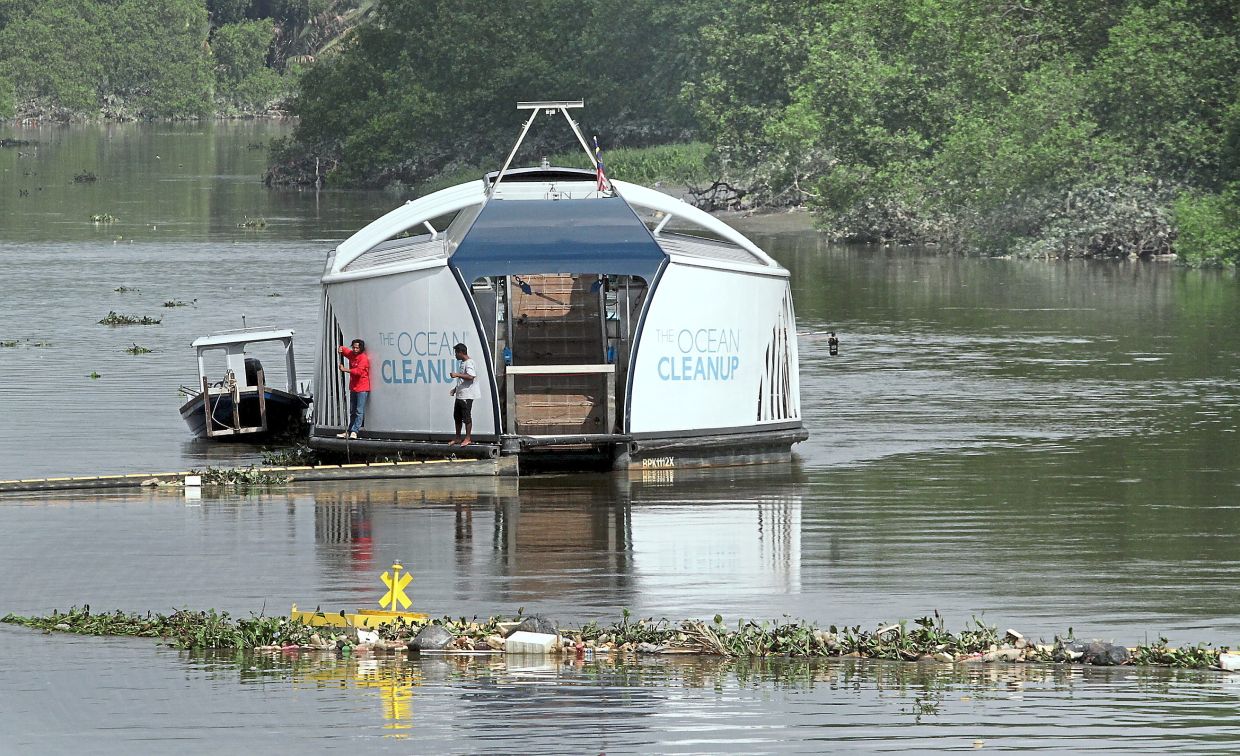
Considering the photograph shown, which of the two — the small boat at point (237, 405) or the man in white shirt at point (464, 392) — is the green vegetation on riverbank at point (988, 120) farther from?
the man in white shirt at point (464, 392)

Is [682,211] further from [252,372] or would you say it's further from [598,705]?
[598,705]

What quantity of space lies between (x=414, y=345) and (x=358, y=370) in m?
A: 0.82

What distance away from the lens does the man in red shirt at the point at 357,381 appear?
1022 inches

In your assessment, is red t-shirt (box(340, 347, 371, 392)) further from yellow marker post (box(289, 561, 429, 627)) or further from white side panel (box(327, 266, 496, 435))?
yellow marker post (box(289, 561, 429, 627))

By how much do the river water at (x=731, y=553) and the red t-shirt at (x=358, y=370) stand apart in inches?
60.1

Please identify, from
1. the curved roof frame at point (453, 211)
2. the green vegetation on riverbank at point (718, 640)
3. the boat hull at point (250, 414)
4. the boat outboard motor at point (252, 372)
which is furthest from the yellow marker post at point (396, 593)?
the boat outboard motor at point (252, 372)

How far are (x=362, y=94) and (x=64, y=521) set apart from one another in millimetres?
86973

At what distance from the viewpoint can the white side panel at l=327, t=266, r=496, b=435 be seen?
82.8 ft

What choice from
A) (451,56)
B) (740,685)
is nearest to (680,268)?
(740,685)

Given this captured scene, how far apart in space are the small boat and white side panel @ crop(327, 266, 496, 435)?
411cm

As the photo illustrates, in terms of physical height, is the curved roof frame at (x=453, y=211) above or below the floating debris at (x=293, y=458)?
above

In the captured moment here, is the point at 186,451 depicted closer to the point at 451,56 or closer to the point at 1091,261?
the point at 1091,261

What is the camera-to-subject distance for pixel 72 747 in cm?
1353

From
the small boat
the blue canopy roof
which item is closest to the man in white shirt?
the blue canopy roof
